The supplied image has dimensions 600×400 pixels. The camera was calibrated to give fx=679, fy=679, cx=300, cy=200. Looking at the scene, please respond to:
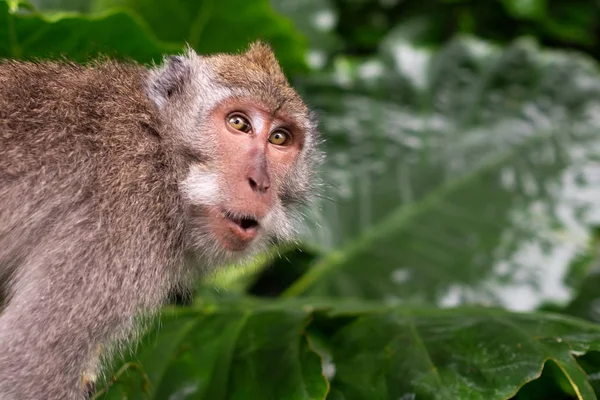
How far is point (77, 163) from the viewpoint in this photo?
1899mm

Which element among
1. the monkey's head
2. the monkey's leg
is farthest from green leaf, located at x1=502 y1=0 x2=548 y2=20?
the monkey's leg

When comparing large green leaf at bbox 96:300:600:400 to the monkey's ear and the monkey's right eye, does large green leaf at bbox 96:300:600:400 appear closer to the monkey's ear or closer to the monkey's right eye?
the monkey's right eye

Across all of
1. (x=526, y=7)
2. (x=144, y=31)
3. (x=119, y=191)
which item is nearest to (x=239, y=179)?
(x=119, y=191)

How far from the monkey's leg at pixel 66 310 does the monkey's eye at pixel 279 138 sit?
577mm

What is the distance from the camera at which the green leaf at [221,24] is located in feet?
10.3

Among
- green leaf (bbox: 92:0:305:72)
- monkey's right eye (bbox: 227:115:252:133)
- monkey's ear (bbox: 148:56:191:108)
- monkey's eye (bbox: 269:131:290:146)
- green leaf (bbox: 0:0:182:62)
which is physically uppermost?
green leaf (bbox: 92:0:305:72)

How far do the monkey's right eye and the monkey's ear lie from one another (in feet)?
0.77

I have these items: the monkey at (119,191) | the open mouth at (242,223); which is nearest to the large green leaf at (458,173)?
the monkey at (119,191)

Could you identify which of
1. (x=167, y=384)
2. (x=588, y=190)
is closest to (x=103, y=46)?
(x=167, y=384)

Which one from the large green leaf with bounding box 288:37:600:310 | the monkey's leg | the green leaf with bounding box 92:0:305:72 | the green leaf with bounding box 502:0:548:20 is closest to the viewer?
the monkey's leg

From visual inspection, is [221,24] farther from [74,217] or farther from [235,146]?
[74,217]

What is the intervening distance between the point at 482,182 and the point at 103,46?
2013 millimetres

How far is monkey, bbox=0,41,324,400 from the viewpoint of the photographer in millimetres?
1707

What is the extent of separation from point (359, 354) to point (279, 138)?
29.1 inches
